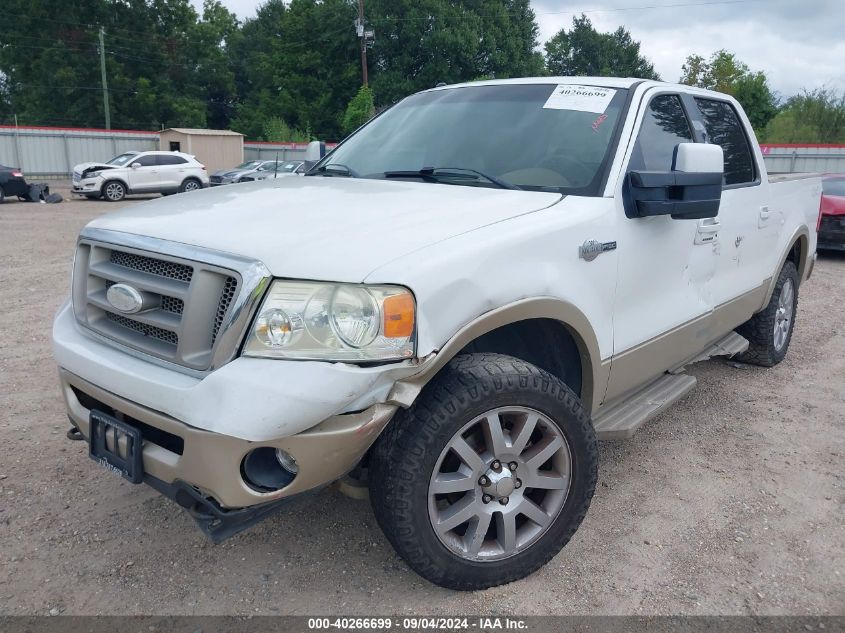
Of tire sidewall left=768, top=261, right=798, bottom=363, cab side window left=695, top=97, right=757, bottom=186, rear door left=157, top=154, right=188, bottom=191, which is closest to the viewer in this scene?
cab side window left=695, top=97, right=757, bottom=186

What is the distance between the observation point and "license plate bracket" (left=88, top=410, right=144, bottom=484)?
7.72 ft

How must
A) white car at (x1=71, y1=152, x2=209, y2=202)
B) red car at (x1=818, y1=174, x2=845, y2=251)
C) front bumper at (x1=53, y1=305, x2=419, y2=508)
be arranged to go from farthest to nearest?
white car at (x1=71, y1=152, x2=209, y2=202)
red car at (x1=818, y1=174, x2=845, y2=251)
front bumper at (x1=53, y1=305, x2=419, y2=508)

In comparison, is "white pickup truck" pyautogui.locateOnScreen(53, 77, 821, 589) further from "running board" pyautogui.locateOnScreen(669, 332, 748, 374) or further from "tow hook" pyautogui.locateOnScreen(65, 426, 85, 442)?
"running board" pyautogui.locateOnScreen(669, 332, 748, 374)

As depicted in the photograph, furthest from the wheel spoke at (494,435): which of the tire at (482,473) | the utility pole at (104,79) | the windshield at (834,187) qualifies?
the utility pole at (104,79)

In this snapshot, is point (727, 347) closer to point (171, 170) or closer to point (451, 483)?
point (451, 483)

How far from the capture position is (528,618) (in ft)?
8.31

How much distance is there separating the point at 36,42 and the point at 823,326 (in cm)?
5662

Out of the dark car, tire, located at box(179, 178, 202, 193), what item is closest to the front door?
the dark car

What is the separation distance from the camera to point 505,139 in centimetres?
335

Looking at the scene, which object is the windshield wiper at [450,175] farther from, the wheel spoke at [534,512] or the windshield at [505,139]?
the wheel spoke at [534,512]

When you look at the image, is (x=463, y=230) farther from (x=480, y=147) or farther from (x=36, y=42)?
(x=36, y=42)

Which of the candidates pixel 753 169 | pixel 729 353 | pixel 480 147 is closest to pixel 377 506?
pixel 480 147

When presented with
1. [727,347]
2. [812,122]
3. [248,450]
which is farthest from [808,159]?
[248,450]

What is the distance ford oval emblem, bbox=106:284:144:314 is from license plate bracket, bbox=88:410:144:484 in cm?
38
